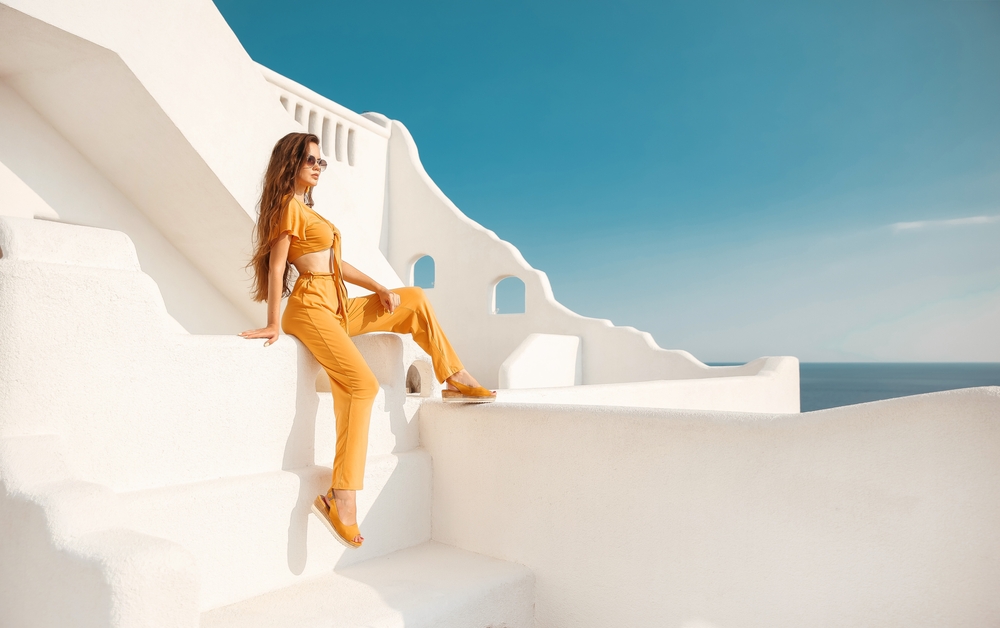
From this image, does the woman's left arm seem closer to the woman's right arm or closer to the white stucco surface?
the woman's right arm

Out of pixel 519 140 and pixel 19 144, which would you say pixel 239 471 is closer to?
pixel 19 144

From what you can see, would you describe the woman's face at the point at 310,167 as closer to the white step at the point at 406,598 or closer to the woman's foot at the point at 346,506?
the woman's foot at the point at 346,506

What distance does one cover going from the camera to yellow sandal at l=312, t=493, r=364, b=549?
237cm

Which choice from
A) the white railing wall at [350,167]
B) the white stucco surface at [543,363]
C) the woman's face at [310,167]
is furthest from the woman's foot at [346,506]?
the white stucco surface at [543,363]

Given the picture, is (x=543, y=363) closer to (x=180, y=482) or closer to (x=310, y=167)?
(x=310, y=167)

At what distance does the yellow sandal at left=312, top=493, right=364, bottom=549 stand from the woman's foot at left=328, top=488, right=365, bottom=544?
0.01 meters

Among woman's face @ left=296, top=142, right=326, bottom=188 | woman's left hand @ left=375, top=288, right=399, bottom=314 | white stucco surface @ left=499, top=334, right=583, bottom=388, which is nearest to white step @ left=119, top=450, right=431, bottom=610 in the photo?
woman's left hand @ left=375, top=288, right=399, bottom=314

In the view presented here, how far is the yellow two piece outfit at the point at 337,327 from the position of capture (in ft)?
8.12

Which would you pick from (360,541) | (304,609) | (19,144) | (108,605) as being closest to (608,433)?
(360,541)

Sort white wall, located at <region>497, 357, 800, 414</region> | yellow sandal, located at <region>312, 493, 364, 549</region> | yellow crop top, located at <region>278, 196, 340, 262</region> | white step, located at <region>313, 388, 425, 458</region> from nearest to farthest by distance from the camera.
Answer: yellow sandal, located at <region>312, 493, 364, 549</region>
yellow crop top, located at <region>278, 196, 340, 262</region>
white step, located at <region>313, 388, 425, 458</region>
white wall, located at <region>497, 357, 800, 414</region>

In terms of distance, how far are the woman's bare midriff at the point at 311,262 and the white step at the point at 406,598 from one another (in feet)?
4.18

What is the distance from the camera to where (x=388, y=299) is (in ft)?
9.47

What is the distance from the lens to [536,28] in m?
29.3

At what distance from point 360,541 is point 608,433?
3.48ft
